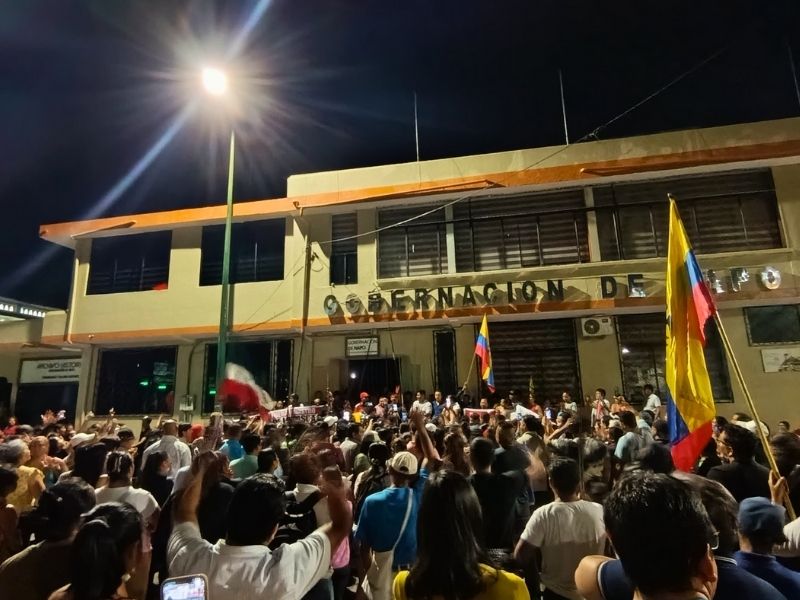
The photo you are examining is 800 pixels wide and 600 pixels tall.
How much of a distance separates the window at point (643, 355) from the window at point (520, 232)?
2464mm

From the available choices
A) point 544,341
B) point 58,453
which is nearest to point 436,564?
point 58,453

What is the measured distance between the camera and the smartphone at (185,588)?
5.47 feet

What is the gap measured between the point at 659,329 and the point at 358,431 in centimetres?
1040

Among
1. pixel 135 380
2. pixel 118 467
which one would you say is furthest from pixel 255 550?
pixel 135 380

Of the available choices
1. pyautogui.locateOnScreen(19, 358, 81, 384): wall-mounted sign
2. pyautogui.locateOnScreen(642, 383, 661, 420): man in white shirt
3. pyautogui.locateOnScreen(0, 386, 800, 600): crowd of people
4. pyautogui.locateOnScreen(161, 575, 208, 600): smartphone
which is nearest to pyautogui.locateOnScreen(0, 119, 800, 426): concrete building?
pyautogui.locateOnScreen(642, 383, 661, 420): man in white shirt

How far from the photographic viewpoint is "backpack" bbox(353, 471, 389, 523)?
450cm

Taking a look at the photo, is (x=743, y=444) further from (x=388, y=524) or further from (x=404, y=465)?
(x=388, y=524)

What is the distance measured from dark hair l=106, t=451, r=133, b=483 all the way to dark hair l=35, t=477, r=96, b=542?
134 cm

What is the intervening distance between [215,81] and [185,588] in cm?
1102

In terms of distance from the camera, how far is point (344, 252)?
15.8m

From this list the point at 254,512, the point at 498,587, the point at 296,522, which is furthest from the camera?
the point at 296,522

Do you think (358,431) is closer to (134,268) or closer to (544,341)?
(544,341)

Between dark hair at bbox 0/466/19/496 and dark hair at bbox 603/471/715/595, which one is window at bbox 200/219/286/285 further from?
dark hair at bbox 603/471/715/595

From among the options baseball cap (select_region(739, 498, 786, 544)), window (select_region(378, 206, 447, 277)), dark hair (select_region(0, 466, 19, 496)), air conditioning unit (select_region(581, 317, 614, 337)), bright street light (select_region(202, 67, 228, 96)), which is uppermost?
bright street light (select_region(202, 67, 228, 96))
